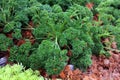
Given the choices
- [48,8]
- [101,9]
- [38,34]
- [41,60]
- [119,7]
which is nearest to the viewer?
[41,60]

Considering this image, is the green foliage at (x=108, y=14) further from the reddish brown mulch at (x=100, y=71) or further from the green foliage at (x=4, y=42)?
the green foliage at (x=4, y=42)

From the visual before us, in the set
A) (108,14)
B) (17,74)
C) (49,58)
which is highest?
(108,14)

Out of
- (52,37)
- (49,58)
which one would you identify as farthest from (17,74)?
(52,37)

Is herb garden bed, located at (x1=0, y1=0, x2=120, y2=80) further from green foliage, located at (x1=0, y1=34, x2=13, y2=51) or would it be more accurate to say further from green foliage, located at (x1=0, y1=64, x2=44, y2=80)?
green foliage, located at (x1=0, y1=64, x2=44, y2=80)

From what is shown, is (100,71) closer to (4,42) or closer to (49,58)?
(49,58)

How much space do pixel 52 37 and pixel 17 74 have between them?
1.80ft

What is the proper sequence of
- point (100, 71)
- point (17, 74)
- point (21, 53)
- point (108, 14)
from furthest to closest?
point (108, 14)
point (100, 71)
point (21, 53)
point (17, 74)

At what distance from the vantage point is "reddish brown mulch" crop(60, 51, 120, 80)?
2973mm

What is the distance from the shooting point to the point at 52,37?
10.1ft

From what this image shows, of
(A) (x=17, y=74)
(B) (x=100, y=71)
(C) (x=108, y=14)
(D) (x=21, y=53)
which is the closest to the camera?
(A) (x=17, y=74)

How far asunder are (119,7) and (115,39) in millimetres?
821

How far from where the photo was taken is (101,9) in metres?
3.60

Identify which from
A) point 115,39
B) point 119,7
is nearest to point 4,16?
point 115,39

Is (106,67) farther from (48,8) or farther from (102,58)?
(48,8)
